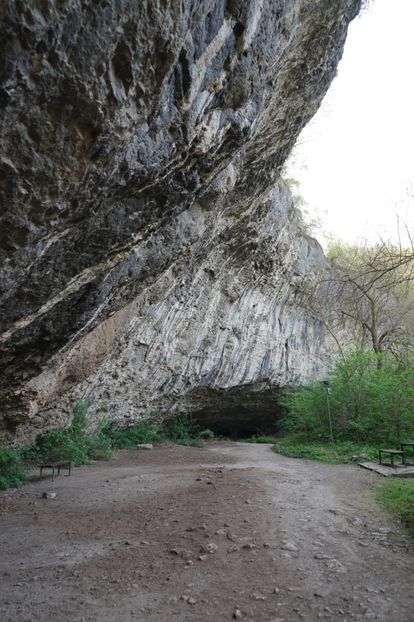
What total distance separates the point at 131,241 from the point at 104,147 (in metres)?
1.76

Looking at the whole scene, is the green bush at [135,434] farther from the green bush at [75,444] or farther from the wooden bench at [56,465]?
the wooden bench at [56,465]

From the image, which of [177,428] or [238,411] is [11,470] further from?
[238,411]

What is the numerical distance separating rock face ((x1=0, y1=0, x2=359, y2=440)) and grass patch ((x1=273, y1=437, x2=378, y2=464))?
17.8 ft

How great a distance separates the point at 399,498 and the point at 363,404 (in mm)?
7463

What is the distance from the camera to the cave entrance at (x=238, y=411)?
674 inches

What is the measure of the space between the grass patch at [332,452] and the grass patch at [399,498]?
9.32 feet

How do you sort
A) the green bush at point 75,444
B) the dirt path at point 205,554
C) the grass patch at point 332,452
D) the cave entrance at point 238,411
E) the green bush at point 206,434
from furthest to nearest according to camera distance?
the green bush at point 206,434 → the cave entrance at point 238,411 → the grass patch at point 332,452 → the green bush at point 75,444 → the dirt path at point 205,554

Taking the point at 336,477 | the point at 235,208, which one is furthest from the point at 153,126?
the point at 336,477

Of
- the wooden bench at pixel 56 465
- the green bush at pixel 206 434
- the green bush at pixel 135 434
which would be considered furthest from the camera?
the green bush at pixel 206 434

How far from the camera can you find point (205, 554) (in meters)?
4.20

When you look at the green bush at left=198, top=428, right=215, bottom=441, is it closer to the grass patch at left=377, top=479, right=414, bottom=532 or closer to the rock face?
the rock face

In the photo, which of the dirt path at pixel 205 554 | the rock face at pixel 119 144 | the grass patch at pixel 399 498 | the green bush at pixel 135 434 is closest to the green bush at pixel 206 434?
the green bush at pixel 135 434

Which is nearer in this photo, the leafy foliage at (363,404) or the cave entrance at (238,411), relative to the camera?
the leafy foliage at (363,404)

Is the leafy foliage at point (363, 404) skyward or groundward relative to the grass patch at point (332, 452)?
skyward
